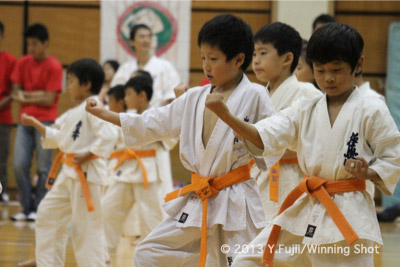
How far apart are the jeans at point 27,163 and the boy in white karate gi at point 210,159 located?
4033 millimetres

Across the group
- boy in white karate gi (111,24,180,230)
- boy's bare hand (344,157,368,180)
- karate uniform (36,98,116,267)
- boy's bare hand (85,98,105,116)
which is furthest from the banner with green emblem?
boy's bare hand (344,157,368,180)

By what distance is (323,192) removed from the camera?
2.69 meters

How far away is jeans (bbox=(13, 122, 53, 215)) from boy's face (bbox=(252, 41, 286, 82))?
379cm

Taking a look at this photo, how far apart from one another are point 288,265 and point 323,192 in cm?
37

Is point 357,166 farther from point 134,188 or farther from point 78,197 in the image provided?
point 134,188

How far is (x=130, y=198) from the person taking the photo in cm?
540

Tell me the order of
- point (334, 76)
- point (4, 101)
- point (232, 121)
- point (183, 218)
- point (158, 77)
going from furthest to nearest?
point (4, 101) < point (158, 77) < point (183, 218) < point (334, 76) < point (232, 121)

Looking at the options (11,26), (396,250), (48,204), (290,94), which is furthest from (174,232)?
(11,26)

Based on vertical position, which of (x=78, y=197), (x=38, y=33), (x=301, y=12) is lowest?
(x=78, y=197)

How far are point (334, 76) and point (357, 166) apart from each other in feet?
1.59

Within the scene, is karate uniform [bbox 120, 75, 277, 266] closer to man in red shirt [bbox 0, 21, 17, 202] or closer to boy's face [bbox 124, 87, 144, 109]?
boy's face [bbox 124, 87, 144, 109]

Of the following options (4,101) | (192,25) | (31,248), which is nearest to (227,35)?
(31,248)

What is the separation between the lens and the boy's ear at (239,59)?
124 inches

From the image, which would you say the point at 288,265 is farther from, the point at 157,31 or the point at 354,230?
the point at 157,31
